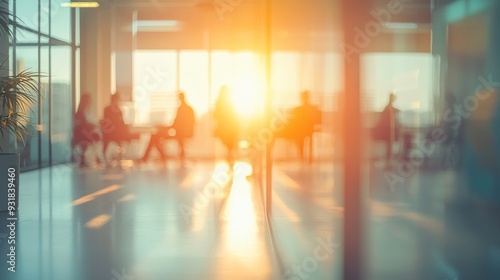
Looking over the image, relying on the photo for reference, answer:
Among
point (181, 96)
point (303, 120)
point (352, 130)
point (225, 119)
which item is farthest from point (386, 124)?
point (352, 130)

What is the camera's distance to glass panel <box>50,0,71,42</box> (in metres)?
12.8

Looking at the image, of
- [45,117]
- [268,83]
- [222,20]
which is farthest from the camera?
[222,20]

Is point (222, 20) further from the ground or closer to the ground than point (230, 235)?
further from the ground

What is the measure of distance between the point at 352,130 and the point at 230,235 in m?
2.89

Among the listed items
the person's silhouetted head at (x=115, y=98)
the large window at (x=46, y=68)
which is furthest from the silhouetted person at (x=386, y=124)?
the large window at (x=46, y=68)

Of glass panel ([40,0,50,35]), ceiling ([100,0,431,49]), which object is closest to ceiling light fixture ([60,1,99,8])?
glass panel ([40,0,50,35])

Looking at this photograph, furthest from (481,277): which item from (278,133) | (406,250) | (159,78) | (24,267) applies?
(159,78)

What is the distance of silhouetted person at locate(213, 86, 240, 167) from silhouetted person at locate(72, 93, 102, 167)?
2903 millimetres

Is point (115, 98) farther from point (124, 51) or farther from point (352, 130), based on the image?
point (352, 130)

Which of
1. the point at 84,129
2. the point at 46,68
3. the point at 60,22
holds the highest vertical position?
the point at 60,22

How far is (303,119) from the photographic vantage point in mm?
11844

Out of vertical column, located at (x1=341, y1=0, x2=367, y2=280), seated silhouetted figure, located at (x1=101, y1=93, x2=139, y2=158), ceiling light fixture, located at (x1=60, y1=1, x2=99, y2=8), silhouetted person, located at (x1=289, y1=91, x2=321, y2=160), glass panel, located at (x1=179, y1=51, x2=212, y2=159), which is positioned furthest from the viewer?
glass panel, located at (x1=179, y1=51, x2=212, y2=159)

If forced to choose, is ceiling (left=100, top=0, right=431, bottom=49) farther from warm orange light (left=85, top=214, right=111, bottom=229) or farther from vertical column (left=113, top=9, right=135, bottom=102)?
warm orange light (left=85, top=214, right=111, bottom=229)

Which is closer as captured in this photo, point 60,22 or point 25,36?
point 25,36
